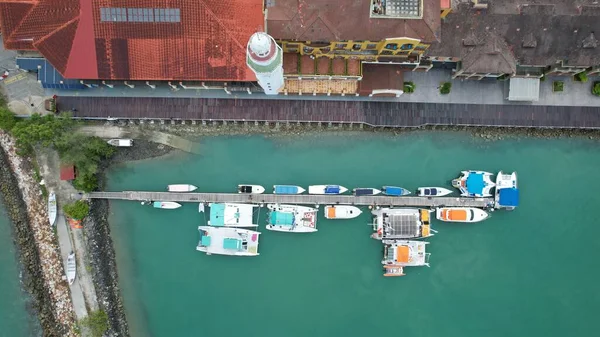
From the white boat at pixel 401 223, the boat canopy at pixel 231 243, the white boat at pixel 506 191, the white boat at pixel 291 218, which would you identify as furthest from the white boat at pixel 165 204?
the white boat at pixel 506 191

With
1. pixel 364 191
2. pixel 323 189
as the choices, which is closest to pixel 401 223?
pixel 364 191

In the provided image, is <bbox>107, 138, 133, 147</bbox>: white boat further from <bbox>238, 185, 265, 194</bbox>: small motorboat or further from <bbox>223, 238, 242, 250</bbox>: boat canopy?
<bbox>223, 238, 242, 250</bbox>: boat canopy

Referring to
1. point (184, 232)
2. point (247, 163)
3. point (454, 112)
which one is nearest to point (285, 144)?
point (247, 163)

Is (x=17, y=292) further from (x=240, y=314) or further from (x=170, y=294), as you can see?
(x=240, y=314)

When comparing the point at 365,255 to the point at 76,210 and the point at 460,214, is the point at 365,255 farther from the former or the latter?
the point at 76,210

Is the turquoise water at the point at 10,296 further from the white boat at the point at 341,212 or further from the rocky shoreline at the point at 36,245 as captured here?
the white boat at the point at 341,212

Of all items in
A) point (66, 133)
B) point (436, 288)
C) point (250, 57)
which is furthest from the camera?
point (436, 288)
